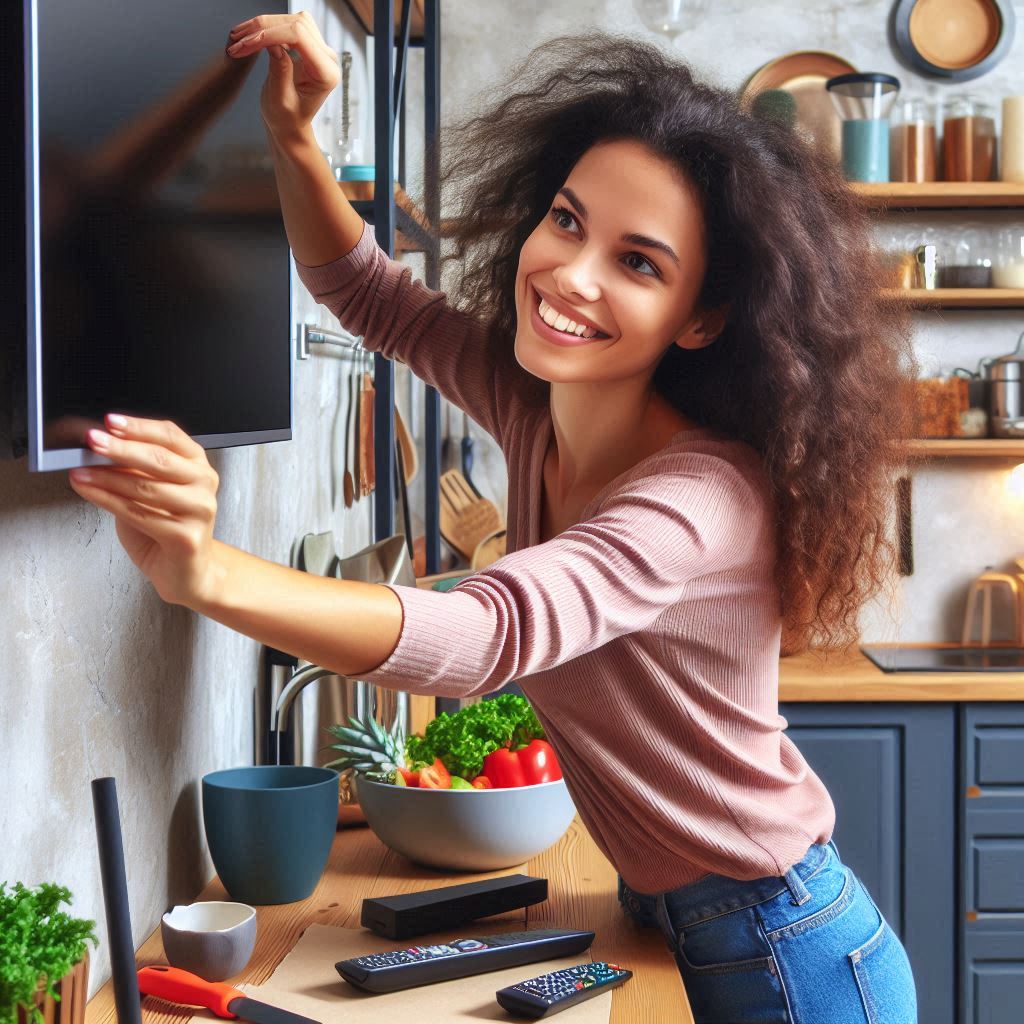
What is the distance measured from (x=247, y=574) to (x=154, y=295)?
0.31m

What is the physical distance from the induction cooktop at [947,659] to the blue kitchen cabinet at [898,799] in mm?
175

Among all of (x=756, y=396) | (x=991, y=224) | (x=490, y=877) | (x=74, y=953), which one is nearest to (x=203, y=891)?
(x=490, y=877)

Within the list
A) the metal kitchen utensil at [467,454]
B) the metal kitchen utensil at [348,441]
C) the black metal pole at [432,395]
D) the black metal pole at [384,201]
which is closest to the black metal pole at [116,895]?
the black metal pole at [384,201]

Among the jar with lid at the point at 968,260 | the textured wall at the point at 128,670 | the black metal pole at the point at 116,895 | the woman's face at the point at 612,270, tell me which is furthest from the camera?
the jar with lid at the point at 968,260

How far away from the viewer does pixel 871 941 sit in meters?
1.24

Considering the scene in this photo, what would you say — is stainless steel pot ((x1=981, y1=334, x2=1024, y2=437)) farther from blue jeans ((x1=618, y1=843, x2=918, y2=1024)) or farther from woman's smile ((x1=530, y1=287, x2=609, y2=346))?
woman's smile ((x1=530, y1=287, x2=609, y2=346))

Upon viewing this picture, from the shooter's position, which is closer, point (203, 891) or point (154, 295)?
point (154, 295)

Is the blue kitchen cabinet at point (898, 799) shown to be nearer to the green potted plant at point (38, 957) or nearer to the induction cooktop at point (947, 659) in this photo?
the induction cooktop at point (947, 659)

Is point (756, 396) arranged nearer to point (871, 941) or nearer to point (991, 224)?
point (871, 941)

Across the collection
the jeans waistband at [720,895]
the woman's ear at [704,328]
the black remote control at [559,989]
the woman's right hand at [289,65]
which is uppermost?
the woman's right hand at [289,65]

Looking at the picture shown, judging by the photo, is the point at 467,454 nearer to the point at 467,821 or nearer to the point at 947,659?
the point at 947,659

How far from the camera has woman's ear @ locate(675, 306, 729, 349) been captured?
1197 mm

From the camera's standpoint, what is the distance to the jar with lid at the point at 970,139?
133 inches

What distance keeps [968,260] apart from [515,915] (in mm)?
2692
